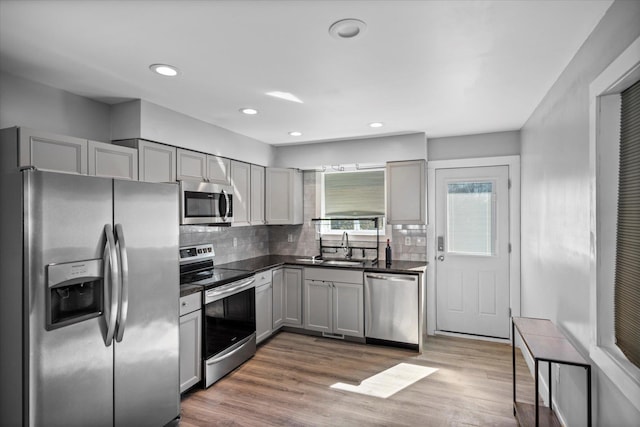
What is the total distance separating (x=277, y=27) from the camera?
66.0 inches

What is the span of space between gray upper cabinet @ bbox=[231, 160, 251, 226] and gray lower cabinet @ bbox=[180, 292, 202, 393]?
1221 mm

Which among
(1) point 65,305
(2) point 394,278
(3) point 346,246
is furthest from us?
(3) point 346,246

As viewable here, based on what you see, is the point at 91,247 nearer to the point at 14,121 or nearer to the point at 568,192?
the point at 14,121

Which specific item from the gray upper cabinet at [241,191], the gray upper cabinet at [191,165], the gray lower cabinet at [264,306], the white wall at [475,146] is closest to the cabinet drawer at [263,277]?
the gray lower cabinet at [264,306]

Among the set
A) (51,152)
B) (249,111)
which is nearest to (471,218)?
(249,111)

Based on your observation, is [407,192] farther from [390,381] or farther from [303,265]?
[390,381]

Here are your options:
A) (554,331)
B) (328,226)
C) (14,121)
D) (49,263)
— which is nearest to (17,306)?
(49,263)

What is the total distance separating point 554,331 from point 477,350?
1643mm

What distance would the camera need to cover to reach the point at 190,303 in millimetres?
2713

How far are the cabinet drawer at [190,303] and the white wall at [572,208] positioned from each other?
2625 mm

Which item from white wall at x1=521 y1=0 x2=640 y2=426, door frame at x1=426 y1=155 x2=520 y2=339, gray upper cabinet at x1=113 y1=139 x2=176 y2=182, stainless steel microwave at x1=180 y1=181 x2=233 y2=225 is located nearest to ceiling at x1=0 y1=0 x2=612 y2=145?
white wall at x1=521 y1=0 x2=640 y2=426

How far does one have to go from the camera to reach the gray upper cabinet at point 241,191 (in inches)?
150

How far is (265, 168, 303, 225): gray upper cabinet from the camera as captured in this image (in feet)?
14.6

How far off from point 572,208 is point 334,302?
2621mm
